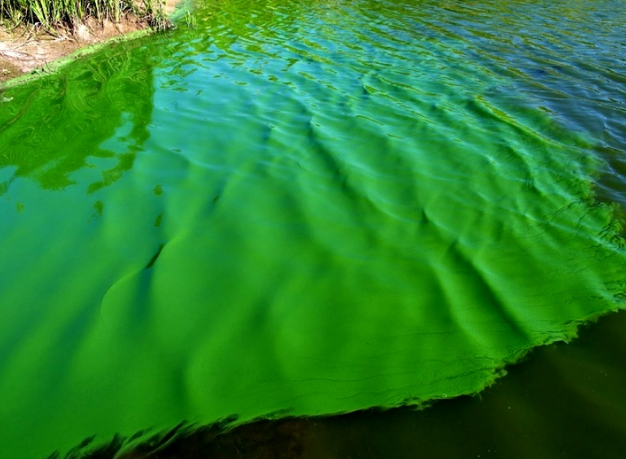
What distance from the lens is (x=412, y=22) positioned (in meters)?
9.51

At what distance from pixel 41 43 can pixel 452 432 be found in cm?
783

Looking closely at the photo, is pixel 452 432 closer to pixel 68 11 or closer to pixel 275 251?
pixel 275 251

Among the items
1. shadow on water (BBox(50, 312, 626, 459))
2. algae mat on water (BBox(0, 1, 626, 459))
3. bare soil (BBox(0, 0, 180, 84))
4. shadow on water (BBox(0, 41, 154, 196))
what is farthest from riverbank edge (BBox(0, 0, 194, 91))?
shadow on water (BBox(50, 312, 626, 459))

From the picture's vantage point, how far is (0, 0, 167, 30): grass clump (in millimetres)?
6824

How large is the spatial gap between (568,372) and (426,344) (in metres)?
0.67

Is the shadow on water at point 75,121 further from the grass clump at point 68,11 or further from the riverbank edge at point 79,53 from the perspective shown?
the grass clump at point 68,11

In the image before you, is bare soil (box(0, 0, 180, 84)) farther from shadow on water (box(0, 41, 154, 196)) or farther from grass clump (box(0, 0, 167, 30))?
shadow on water (box(0, 41, 154, 196))

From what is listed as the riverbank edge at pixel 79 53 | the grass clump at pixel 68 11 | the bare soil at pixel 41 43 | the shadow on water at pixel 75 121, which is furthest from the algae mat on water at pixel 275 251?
the grass clump at pixel 68 11

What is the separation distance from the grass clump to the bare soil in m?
0.11

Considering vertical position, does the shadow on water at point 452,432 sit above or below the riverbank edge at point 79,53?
below

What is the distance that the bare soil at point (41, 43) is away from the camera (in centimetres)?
632

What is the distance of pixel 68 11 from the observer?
724 cm

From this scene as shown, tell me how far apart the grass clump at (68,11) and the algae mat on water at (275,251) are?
197cm

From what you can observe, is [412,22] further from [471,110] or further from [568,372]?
[568,372]
